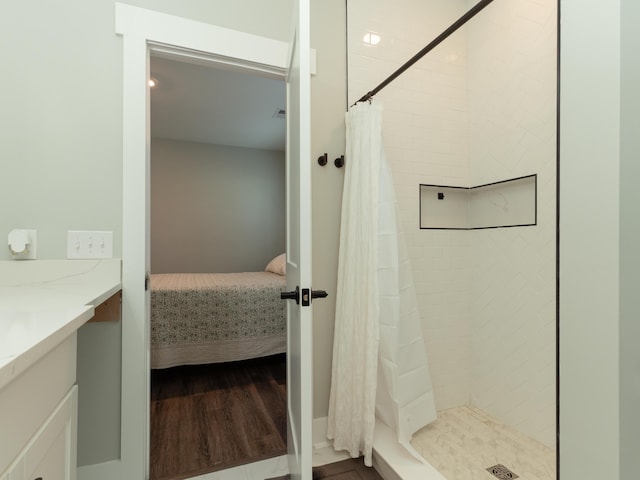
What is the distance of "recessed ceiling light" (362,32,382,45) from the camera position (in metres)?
1.80

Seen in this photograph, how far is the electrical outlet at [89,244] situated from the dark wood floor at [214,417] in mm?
1088

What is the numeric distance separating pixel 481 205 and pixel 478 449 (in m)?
1.41

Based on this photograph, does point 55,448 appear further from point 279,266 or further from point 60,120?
point 279,266

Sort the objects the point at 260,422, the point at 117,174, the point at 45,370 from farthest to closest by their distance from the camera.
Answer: the point at 260,422 < the point at 117,174 < the point at 45,370

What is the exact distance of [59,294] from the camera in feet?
3.57

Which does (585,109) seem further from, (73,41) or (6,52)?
(6,52)

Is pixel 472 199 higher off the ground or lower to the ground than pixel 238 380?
higher

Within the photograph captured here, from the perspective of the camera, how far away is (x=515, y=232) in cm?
185

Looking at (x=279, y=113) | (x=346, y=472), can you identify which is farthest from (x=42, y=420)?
(x=279, y=113)

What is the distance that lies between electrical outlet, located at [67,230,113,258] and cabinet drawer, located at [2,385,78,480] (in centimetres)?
70

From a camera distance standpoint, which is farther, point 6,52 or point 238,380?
point 238,380

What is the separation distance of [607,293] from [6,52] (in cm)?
215

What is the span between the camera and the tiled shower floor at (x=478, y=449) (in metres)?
1.45

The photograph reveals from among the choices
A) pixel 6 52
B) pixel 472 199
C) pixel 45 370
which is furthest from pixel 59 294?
pixel 472 199
